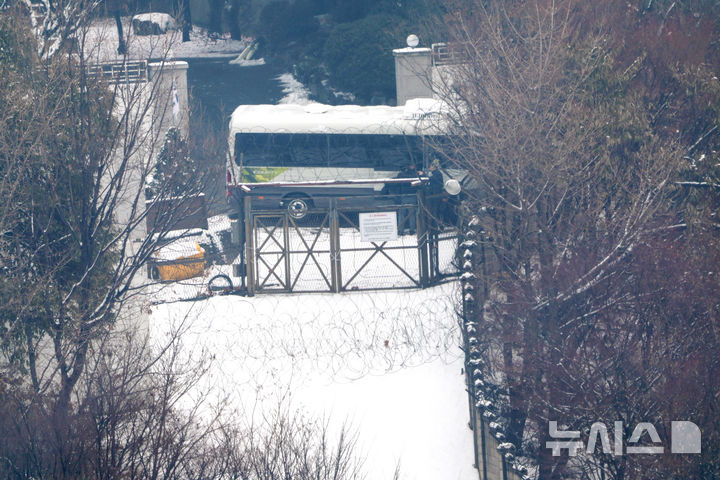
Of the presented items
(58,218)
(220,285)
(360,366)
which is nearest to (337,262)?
(220,285)

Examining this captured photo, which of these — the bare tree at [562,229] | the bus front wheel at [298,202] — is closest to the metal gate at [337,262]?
the bare tree at [562,229]

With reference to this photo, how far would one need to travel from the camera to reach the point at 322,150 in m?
21.6

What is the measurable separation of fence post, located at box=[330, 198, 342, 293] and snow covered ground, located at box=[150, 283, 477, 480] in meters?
0.26

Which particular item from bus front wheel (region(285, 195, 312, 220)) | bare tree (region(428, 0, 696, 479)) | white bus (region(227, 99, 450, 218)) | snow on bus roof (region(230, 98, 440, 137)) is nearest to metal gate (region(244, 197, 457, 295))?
bare tree (region(428, 0, 696, 479))

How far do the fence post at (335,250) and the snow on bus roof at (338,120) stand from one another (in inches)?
249

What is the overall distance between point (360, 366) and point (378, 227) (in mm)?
3579

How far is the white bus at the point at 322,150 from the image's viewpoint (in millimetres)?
21156

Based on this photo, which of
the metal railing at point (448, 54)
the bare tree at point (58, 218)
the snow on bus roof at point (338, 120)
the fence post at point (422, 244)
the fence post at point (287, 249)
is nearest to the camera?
the bare tree at point (58, 218)

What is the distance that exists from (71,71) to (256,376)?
5162 mm

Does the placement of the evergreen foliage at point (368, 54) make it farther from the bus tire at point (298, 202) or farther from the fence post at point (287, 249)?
the fence post at point (287, 249)

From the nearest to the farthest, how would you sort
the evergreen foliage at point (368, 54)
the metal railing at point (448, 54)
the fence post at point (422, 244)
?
the fence post at point (422, 244)
the metal railing at point (448, 54)
the evergreen foliage at point (368, 54)

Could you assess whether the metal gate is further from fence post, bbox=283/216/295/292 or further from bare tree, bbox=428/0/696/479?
bare tree, bbox=428/0/696/479

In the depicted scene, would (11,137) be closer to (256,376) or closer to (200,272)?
(256,376)

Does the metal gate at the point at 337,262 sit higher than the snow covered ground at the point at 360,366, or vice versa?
the metal gate at the point at 337,262
